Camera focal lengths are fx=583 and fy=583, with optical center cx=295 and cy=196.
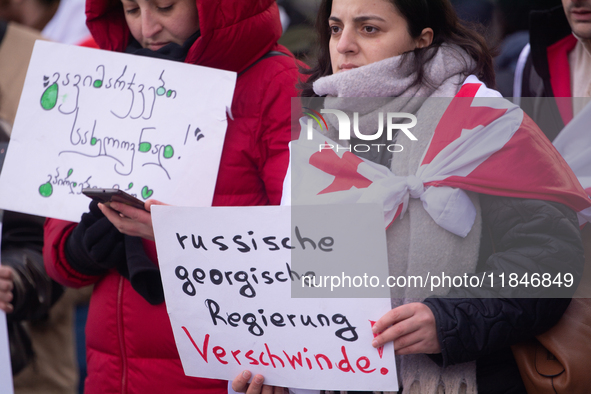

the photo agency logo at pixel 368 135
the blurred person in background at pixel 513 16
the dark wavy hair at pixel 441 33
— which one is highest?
the blurred person in background at pixel 513 16

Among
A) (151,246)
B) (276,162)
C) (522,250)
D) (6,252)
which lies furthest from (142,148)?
(522,250)

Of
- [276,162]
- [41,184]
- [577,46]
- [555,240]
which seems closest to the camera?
[555,240]

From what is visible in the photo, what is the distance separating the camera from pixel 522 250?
1346mm

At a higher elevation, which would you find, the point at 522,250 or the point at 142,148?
the point at 142,148

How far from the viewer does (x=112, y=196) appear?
1.61m

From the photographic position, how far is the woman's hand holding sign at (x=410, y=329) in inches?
51.9

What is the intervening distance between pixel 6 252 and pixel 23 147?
49 cm

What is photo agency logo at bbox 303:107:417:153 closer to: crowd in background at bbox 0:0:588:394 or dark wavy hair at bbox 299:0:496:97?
dark wavy hair at bbox 299:0:496:97

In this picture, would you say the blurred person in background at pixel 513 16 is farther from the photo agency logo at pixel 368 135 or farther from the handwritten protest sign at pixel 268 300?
the handwritten protest sign at pixel 268 300

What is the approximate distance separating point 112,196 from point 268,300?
1.73 ft

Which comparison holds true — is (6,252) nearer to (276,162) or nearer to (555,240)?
(276,162)

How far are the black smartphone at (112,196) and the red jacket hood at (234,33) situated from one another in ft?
1.75

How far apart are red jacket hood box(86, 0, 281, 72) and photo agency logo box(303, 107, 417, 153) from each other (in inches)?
16.4

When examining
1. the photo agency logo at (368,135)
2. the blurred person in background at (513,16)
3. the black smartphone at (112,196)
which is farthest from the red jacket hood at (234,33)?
the blurred person in background at (513,16)
